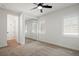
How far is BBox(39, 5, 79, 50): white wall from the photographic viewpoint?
329 centimetres

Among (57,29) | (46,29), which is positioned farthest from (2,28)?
(57,29)

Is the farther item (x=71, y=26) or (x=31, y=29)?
(x=31, y=29)

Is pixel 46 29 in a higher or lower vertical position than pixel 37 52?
higher

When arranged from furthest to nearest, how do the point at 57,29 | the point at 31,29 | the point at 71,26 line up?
the point at 31,29, the point at 57,29, the point at 71,26

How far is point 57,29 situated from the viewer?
4051 mm

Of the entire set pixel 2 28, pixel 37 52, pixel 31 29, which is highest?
pixel 2 28

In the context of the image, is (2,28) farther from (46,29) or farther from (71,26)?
(71,26)

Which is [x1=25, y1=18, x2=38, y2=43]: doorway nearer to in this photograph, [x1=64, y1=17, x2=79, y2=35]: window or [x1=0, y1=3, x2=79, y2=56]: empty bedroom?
[x1=0, y1=3, x2=79, y2=56]: empty bedroom

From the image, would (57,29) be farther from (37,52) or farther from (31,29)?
(31,29)

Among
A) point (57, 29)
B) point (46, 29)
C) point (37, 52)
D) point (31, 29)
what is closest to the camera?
point (37, 52)

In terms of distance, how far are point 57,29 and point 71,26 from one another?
0.86m

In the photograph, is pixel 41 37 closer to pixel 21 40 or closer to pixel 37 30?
pixel 37 30

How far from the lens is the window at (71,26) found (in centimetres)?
318

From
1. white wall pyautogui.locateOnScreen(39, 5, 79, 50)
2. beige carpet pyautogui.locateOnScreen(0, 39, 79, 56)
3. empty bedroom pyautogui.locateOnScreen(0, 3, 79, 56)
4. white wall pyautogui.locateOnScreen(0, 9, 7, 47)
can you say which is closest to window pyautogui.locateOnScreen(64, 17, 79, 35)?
empty bedroom pyautogui.locateOnScreen(0, 3, 79, 56)
